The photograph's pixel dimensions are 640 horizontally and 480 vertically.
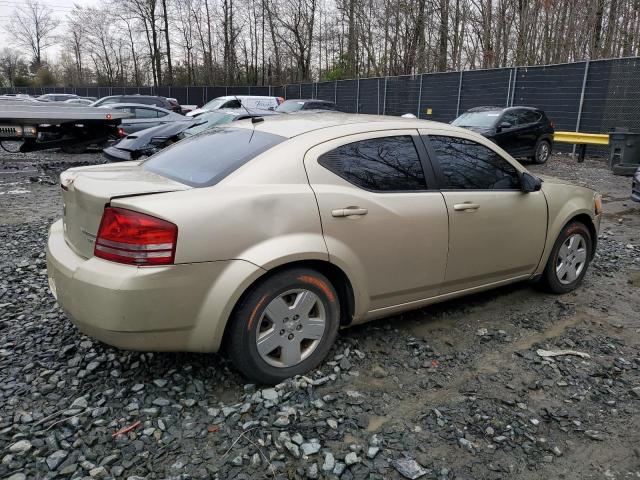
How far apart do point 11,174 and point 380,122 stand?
1019 centimetres

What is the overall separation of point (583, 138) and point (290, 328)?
14.0 meters

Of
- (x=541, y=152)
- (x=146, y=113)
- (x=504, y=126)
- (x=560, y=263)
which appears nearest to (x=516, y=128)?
(x=504, y=126)

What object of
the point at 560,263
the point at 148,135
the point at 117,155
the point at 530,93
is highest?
the point at 530,93

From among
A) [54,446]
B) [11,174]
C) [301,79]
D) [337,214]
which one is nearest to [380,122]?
[337,214]

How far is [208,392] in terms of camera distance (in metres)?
2.99

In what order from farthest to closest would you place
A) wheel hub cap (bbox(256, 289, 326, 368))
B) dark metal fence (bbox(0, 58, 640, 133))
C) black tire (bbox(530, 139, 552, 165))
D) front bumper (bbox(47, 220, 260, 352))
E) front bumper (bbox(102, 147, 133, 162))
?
dark metal fence (bbox(0, 58, 640, 133))
black tire (bbox(530, 139, 552, 165))
front bumper (bbox(102, 147, 133, 162))
wheel hub cap (bbox(256, 289, 326, 368))
front bumper (bbox(47, 220, 260, 352))

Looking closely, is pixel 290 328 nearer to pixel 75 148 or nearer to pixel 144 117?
pixel 75 148

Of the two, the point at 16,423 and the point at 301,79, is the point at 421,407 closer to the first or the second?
the point at 16,423

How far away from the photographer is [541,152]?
1444 centimetres

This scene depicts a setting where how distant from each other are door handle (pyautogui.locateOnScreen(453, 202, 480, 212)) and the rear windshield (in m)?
1.32

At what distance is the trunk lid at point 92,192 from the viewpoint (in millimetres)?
2812

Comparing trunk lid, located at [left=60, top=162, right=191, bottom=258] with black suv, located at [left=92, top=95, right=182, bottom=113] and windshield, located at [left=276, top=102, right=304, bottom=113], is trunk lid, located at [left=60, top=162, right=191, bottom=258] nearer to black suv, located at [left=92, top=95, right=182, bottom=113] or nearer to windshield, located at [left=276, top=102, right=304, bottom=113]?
windshield, located at [left=276, top=102, right=304, bottom=113]

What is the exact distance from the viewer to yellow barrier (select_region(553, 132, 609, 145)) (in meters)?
13.8

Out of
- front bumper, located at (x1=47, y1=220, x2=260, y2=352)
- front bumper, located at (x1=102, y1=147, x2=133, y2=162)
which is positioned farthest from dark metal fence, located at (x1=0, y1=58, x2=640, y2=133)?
front bumper, located at (x1=47, y1=220, x2=260, y2=352)
